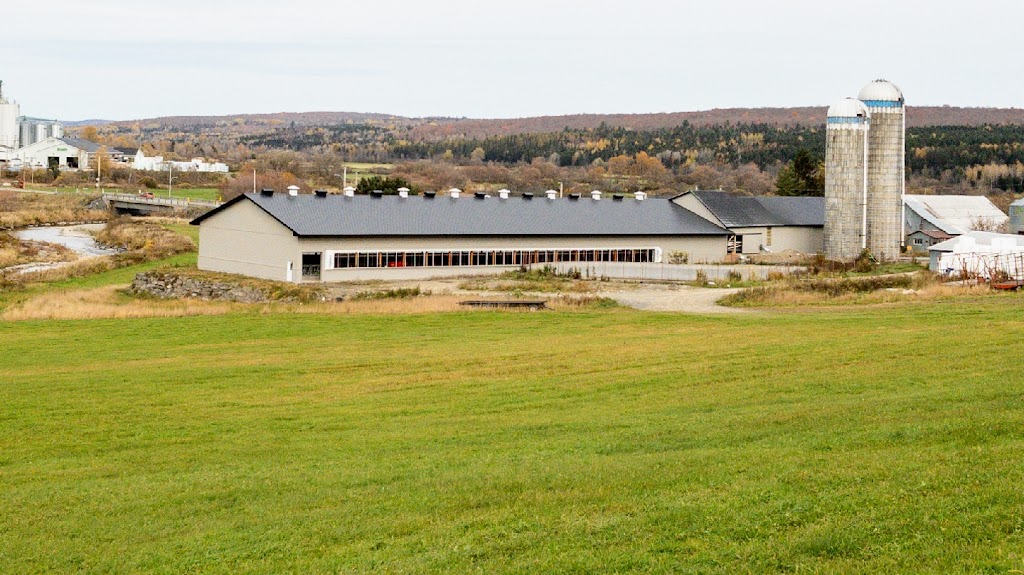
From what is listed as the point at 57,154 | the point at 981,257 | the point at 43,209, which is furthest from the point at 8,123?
the point at 981,257

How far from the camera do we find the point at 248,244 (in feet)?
154

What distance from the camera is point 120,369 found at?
72.7ft

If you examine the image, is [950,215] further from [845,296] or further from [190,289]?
[190,289]

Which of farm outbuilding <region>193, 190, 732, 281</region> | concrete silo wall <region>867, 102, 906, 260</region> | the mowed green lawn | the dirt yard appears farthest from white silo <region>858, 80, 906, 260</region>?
the mowed green lawn

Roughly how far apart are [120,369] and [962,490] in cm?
1708

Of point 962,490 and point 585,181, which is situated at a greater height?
point 585,181

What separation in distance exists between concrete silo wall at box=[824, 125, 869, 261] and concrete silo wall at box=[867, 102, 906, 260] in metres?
1.09

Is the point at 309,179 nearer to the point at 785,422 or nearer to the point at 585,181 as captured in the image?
the point at 585,181

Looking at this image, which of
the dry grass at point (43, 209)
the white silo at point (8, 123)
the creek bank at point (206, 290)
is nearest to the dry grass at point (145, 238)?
the dry grass at point (43, 209)

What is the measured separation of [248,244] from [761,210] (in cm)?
2830

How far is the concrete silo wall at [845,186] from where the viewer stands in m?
55.9

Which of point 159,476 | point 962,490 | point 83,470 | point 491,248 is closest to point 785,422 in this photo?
point 962,490

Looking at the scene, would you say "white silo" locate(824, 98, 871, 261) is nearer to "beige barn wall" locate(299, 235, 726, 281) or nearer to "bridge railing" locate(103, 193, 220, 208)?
"beige barn wall" locate(299, 235, 726, 281)

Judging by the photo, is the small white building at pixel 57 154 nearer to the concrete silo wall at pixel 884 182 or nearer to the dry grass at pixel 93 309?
the dry grass at pixel 93 309
